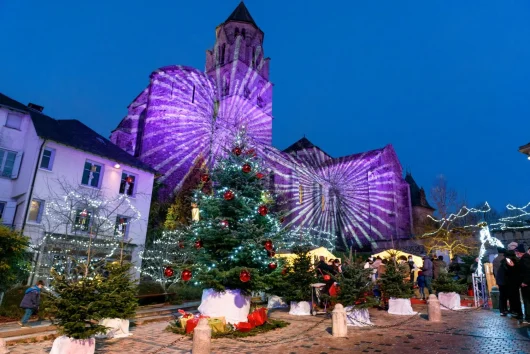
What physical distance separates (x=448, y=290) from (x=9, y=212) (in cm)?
2360

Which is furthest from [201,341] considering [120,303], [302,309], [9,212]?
[9,212]

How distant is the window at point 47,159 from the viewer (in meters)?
20.7

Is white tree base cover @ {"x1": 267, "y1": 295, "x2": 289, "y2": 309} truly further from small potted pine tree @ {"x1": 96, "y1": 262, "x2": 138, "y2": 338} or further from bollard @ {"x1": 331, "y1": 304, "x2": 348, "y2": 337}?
small potted pine tree @ {"x1": 96, "y1": 262, "x2": 138, "y2": 338}

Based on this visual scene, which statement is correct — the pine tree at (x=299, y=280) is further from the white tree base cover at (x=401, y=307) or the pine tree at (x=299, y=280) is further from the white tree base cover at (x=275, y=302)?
the white tree base cover at (x=401, y=307)

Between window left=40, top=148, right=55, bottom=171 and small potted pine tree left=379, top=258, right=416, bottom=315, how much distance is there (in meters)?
19.7

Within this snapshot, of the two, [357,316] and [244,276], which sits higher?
[244,276]

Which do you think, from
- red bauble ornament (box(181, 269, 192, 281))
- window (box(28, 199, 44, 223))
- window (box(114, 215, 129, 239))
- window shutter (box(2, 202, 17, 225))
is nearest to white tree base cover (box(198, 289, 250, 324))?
red bauble ornament (box(181, 269, 192, 281))

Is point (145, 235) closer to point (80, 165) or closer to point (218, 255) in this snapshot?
point (80, 165)

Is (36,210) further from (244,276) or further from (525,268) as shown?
(525,268)

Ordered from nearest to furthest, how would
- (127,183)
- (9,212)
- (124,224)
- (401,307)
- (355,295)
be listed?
(355,295) → (401,307) → (9,212) → (124,224) → (127,183)

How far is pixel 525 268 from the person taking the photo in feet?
30.5

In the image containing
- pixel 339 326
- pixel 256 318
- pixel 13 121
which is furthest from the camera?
pixel 13 121

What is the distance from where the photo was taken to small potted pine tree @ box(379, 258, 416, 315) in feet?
40.1

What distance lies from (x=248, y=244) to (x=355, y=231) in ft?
129
